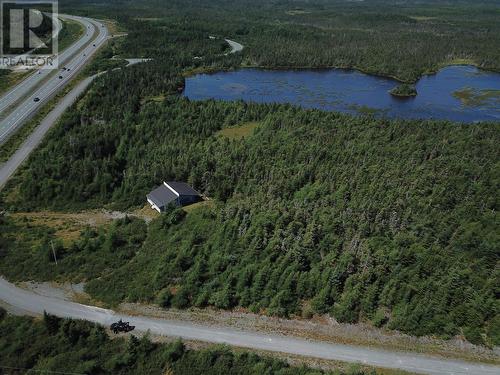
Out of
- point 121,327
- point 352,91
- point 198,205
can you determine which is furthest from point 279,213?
point 352,91

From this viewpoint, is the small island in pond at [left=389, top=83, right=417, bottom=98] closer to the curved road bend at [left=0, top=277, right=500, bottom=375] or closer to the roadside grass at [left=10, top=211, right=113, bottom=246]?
the roadside grass at [left=10, top=211, right=113, bottom=246]

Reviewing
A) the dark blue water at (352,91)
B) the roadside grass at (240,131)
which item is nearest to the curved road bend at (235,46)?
the dark blue water at (352,91)

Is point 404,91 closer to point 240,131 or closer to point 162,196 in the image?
point 240,131

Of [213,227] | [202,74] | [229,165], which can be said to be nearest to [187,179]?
[229,165]

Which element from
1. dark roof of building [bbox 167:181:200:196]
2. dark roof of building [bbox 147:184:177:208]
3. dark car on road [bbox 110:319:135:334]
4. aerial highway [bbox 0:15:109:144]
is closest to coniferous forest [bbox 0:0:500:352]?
dark roof of building [bbox 167:181:200:196]

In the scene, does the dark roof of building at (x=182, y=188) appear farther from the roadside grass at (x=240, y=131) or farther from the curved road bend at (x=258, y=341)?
the roadside grass at (x=240, y=131)

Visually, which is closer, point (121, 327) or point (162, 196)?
point (121, 327)
